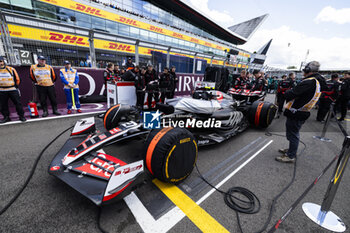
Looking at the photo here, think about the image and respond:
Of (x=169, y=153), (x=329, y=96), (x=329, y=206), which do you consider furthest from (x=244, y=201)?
(x=329, y=96)

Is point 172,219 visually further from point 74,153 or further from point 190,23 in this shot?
point 190,23

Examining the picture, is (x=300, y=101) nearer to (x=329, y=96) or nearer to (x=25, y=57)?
(x=329, y=96)

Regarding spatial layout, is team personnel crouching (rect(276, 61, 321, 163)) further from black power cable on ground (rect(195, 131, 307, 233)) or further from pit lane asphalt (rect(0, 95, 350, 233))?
black power cable on ground (rect(195, 131, 307, 233))

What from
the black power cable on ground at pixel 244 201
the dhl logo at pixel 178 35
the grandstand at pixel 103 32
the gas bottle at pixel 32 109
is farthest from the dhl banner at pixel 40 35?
the dhl logo at pixel 178 35

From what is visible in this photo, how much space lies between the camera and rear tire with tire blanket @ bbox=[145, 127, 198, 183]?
182 centimetres

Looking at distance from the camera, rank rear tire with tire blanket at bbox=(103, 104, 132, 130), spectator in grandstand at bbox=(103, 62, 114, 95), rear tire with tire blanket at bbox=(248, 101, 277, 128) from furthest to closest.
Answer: spectator in grandstand at bbox=(103, 62, 114, 95) → rear tire with tire blanket at bbox=(248, 101, 277, 128) → rear tire with tire blanket at bbox=(103, 104, 132, 130)

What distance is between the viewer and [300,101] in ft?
8.82

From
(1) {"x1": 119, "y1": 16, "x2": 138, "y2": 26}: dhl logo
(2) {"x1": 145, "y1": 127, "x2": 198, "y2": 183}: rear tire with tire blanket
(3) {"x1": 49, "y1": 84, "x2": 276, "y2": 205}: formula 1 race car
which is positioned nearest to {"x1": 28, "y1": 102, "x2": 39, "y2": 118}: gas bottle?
(3) {"x1": 49, "y1": 84, "x2": 276, "y2": 205}: formula 1 race car

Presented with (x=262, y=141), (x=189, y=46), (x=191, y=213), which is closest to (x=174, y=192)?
(x=191, y=213)

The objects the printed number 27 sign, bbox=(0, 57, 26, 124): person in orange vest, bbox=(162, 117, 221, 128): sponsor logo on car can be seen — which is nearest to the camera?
bbox=(162, 117, 221, 128): sponsor logo on car

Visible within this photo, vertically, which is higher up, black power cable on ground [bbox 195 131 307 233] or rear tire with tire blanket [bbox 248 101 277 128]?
rear tire with tire blanket [bbox 248 101 277 128]

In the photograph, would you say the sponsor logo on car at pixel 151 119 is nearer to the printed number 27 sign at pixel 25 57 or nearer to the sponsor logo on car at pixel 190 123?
the sponsor logo on car at pixel 190 123

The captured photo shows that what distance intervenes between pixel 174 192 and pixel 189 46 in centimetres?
3412

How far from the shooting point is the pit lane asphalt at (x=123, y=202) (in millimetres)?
1513
